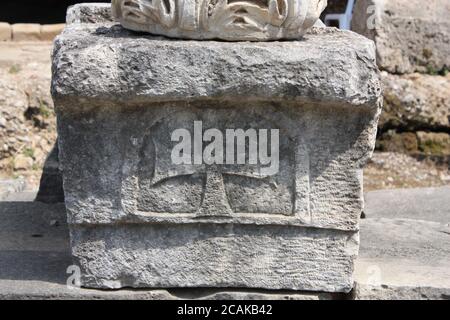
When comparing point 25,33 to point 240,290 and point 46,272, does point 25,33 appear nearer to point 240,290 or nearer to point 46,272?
point 46,272

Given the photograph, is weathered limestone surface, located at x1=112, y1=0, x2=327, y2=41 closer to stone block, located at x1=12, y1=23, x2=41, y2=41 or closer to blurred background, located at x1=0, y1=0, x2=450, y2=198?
blurred background, located at x1=0, y1=0, x2=450, y2=198

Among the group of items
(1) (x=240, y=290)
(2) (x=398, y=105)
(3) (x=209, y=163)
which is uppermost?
(3) (x=209, y=163)

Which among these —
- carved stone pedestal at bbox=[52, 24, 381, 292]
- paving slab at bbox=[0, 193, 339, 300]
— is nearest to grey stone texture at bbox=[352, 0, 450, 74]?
paving slab at bbox=[0, 193, 339, 300]

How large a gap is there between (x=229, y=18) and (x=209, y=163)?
1.53ft

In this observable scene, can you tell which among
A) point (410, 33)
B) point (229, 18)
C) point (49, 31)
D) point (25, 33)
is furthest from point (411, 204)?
point (25, 33)

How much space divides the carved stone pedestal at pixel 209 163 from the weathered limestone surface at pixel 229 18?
0.05 metres

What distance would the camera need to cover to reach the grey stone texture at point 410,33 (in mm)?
6180

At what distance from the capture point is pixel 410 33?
6.24 meters

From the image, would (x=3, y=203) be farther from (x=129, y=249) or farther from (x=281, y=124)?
(x=281, y=124)

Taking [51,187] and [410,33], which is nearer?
[51,187]

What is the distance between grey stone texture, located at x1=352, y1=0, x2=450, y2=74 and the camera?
20.3ft

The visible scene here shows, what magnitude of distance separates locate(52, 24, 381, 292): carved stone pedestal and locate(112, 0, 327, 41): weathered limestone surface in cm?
5

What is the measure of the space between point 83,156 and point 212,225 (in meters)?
0.48

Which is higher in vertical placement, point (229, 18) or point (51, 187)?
point (229, 18)
